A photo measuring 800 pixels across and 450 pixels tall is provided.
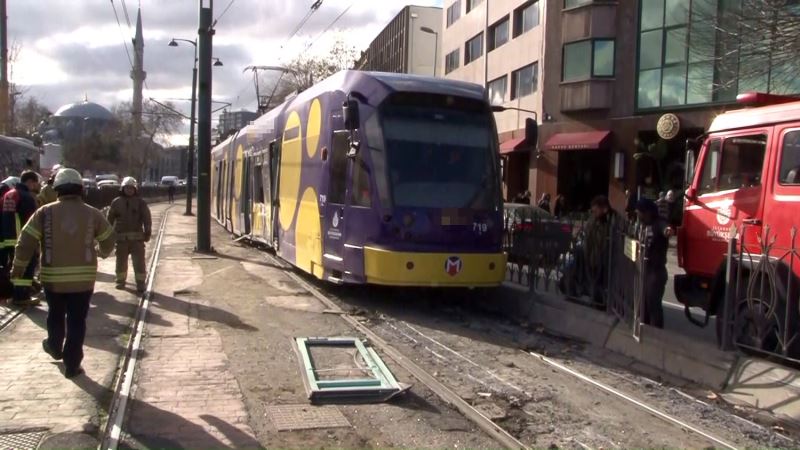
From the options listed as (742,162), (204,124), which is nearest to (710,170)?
(742,162)

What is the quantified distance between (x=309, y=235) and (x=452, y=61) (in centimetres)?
3783

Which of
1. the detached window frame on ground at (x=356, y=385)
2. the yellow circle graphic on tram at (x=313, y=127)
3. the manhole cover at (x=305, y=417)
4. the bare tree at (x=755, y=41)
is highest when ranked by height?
the bare tree at (x=755, y=41)

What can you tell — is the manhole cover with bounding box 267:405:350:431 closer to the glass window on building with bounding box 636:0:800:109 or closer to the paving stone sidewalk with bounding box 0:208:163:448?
the paving stone sidewalk with bounding box 0:208:163:448

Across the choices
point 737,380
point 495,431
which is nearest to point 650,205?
point 737,380

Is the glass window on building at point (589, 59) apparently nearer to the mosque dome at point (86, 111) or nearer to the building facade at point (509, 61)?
the building facade at point (509, 61)

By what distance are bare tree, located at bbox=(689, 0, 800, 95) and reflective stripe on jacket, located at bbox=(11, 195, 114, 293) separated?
1351 centimetres

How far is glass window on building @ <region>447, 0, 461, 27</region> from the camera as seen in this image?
47.5 metres

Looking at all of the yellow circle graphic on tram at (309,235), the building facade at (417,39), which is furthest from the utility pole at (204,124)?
the building facade at (417,39)

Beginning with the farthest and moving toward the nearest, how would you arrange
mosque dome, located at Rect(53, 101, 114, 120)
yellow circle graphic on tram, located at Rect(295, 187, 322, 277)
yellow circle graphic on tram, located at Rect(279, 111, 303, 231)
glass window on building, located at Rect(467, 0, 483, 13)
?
1. mosque dome, located at Rect(53, 101, 114, 120)
2. glass window on building, located at Rect(467, 0, 483, 13)
3. yellow circle graphic on tram, located at Rect(279, 111, 303, 231)
4. yellow circle graphic on tram, located at Rect(295, 187, 322, 277)

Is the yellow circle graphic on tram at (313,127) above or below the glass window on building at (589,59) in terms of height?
below

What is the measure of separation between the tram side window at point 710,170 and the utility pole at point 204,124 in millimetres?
12608

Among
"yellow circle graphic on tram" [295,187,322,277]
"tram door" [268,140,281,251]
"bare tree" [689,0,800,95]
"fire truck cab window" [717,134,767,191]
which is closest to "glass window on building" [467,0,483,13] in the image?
"bare tree" [689,0,800,95]

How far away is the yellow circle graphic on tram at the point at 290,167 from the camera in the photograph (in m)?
13.1

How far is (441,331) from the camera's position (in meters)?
9.41
